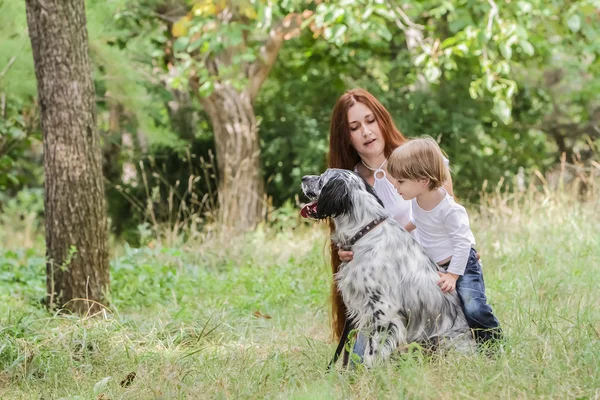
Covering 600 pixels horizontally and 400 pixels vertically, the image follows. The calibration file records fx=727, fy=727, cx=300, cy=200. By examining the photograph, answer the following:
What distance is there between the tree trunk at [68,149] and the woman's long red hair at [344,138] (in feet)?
6.35

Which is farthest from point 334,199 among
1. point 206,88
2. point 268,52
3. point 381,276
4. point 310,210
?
point 268,52

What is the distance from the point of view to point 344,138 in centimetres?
438

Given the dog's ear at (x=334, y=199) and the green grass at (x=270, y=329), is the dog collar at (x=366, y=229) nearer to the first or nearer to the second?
the dog's ear at (x=334, y=199)

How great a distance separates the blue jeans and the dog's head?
602 mm

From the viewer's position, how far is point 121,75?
8.83 m

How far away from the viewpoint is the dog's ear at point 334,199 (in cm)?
359

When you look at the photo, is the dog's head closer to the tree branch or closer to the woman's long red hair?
the woman's long red hair

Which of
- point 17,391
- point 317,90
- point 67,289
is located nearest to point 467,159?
point 317,90

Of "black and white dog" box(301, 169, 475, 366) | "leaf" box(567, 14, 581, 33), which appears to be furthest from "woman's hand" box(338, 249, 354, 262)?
"leaf" box(567, 14, 581, 33)

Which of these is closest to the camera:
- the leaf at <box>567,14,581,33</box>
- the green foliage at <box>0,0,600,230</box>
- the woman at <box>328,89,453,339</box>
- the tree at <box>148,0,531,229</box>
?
the woman at <box>328,89,453,339</box>

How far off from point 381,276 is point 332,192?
48 cm

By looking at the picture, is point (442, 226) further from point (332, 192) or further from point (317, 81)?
point (317, 81)

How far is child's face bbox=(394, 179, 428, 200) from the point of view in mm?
3674

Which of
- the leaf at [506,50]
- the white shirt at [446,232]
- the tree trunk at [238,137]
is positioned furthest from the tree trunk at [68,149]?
the tree trunk at [238,137]
